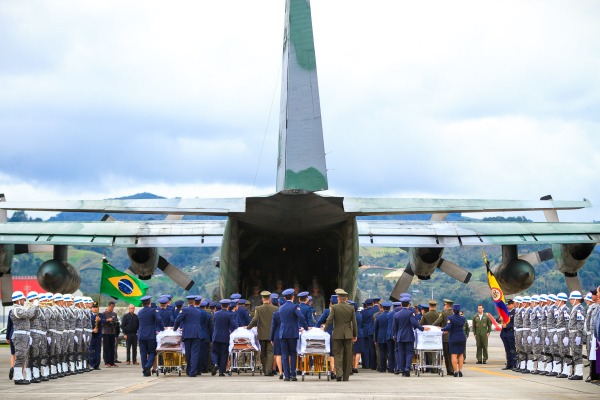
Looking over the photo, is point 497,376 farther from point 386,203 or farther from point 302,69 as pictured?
point 302,69

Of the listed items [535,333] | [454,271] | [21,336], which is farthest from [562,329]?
[21,336]

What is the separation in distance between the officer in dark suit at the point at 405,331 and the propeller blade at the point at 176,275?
8180 millimetres

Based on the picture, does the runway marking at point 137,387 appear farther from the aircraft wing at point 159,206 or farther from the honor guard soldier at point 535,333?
the honor guard soldier at point 535,333

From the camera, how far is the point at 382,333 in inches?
813

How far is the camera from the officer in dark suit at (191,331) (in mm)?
18828

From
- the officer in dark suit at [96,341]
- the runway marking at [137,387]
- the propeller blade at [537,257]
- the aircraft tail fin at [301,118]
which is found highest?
the aircraft tail fin at [301,118]

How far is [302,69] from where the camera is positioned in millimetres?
17578

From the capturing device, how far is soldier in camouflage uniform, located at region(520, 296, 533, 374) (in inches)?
781

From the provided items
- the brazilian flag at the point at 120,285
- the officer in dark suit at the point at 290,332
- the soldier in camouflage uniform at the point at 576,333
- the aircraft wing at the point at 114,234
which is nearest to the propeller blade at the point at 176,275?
the brazilian flag at the point at 120,285

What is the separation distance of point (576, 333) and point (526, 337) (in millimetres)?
2715

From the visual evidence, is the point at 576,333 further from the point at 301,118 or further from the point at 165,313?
the point at 165,313

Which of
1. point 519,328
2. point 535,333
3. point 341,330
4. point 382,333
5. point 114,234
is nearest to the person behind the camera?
point 341,330

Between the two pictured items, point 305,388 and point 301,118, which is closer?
point 305,388

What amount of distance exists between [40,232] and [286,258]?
6.27m
